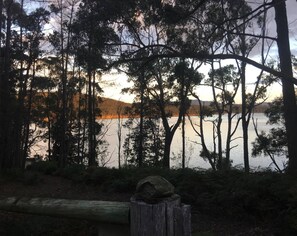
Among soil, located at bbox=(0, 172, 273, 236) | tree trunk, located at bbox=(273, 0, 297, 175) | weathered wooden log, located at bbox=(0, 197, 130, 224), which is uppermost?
tree trunk, located at bbox=(273, 0, 297, 175)

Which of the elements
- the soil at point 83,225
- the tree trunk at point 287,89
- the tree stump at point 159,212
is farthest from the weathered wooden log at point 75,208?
the tree trunk at point 287,89

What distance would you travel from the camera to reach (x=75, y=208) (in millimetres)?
2535

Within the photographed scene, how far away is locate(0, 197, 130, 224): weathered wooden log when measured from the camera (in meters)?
2.21

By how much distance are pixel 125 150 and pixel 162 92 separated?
11845 millimetres

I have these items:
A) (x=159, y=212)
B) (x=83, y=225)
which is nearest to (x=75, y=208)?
(x=159, y=212)

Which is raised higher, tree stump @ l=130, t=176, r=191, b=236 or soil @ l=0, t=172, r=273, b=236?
tree stump @ l=130, t=176, r=191, b=236

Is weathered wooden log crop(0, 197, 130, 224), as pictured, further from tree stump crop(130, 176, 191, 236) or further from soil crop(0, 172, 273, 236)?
soil crop(0, 172, 273, 236)

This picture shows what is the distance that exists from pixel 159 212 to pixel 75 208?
92 centimetres

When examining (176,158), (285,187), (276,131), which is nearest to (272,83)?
(276,131)

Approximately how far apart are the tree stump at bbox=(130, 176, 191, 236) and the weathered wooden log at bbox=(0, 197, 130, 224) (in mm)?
283

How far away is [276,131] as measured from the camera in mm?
26703

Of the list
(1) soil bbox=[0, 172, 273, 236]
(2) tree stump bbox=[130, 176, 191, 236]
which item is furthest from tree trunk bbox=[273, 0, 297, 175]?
(2) tree stump bbox=[130, 176, 191, 236]

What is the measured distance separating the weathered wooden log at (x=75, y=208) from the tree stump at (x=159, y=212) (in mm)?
283

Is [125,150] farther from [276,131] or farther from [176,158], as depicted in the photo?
[276,131]
